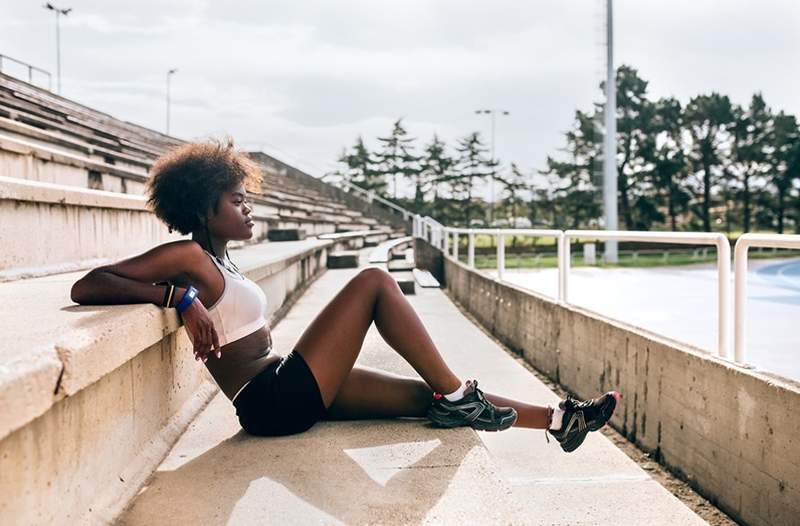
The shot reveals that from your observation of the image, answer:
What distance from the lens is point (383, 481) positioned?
2451mm

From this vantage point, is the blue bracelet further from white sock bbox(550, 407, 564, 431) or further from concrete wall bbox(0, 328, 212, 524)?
white sock bbox(550, 407, 564, 431)

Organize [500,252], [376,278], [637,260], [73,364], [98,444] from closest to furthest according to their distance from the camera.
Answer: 1. [73,364]
2. [98,444]
3. [376,278]
4. [500,252]
5. [637,260]

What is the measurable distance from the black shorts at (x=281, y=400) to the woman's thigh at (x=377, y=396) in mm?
180

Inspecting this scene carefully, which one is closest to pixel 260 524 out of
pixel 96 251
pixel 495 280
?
pixel 96 251

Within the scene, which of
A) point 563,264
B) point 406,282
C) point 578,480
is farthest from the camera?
point 406,282

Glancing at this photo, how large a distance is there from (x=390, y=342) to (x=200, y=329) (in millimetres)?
865

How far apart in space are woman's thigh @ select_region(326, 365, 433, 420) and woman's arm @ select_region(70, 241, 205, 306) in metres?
0.84

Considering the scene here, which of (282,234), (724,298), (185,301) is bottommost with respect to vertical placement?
(724,298)

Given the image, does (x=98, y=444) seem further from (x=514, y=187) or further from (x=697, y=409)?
(x=514, y=187)

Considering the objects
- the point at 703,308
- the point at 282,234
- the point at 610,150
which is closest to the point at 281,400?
the point at 703,308

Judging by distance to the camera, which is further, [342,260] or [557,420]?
[342,260]

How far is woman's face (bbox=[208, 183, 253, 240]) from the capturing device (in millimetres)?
3102

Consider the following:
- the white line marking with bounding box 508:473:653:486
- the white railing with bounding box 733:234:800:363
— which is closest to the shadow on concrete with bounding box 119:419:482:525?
the white line marking with bounding box 508:473:653:486

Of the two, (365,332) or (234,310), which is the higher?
(234,310)
